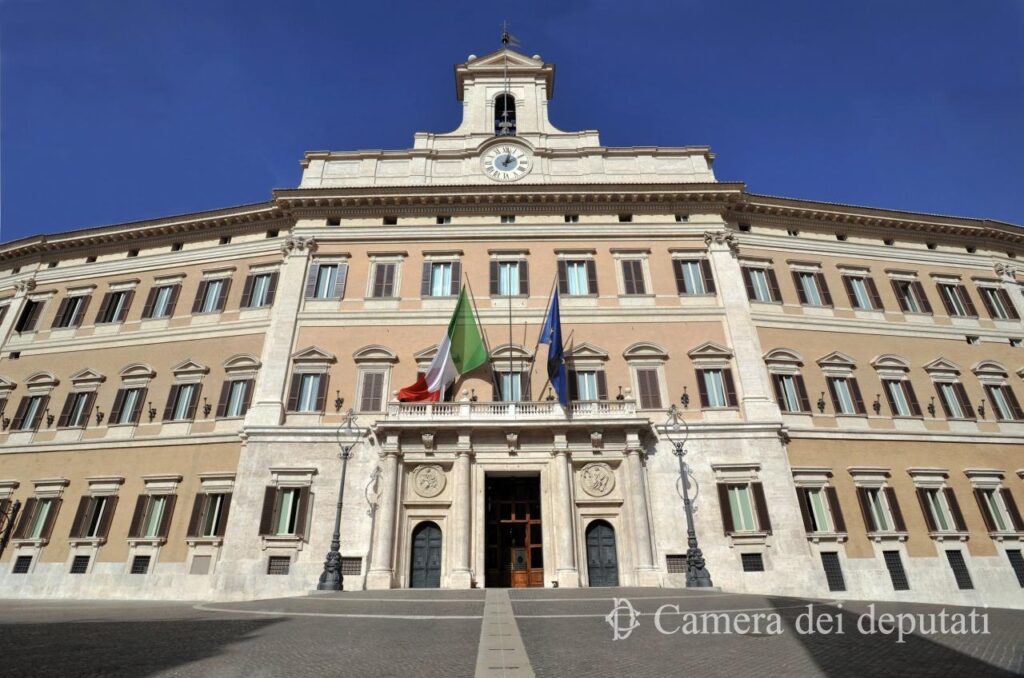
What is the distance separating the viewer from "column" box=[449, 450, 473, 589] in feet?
56.5

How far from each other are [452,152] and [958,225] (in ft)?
84.1

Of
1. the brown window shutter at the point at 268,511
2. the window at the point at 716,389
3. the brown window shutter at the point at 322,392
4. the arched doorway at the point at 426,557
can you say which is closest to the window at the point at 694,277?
the window at the point at 716,389

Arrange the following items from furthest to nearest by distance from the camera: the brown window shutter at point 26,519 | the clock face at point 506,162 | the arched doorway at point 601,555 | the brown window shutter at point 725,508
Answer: the clock face at point 506,162 → the brown window shutter at point 26,519 → the brown window shutter at point 725,508 → the arched doorway at point 601,555

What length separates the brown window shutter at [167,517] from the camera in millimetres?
19344

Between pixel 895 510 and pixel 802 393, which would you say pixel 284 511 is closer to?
pixel 802 393

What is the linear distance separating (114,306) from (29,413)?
222 inches

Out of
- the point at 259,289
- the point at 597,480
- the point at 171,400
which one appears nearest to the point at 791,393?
the point at 597,480

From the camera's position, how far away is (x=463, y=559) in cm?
1753

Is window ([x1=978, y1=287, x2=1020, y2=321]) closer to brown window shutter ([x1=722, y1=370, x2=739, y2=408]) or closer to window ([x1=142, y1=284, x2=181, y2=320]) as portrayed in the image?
brown window shutter ([x1=722, y1=370, x2=739, y2=408])

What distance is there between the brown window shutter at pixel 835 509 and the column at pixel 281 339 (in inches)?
810

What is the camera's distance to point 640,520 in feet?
59.2

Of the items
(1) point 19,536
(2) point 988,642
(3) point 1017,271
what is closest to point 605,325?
(2) point 988,642

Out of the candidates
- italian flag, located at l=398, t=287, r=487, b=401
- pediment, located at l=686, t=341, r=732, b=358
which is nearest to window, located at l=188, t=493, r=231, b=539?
italian flag, located at l=398, t=287, r=487, b=401

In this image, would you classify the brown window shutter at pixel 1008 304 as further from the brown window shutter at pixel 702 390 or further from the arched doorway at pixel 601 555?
the arched doorway at pixel 601 555
